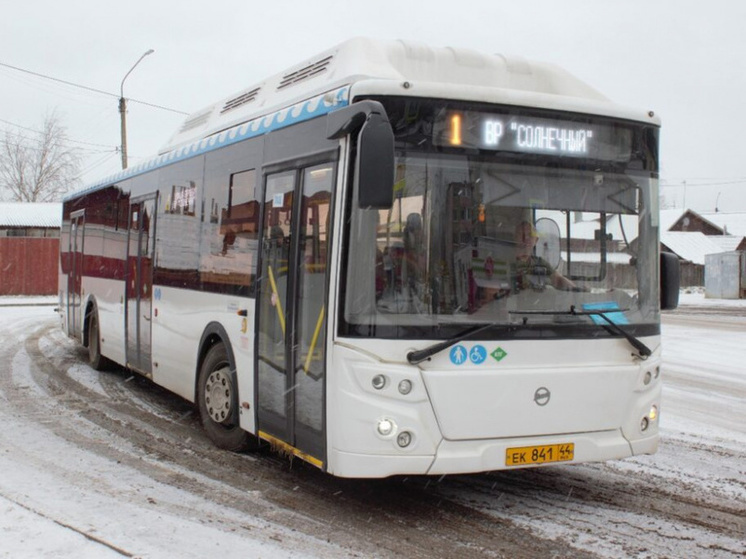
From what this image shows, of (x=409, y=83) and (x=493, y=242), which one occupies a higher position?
(x=409, y=83)

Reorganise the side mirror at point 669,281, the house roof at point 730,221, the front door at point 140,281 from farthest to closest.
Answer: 1. the house roof at point 730,221
2. the front door at point 140,281
3. the side mirror at point 669,281

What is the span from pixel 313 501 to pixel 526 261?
7.60 feet

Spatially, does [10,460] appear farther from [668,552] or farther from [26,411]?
[668,552]

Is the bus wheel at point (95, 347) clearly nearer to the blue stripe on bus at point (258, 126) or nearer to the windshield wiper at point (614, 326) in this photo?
the blue stripe on bus at point (258, 126)

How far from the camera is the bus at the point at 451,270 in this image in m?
5.34

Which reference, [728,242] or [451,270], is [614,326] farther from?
[728,242]

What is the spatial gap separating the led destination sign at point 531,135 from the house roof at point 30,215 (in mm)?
44941

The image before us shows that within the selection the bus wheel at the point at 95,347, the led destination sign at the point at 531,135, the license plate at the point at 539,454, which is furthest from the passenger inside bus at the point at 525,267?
the bus wheel at the point at 95,347

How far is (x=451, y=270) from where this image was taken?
5.37 m

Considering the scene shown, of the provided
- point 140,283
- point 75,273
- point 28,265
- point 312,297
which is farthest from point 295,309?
point 28,265

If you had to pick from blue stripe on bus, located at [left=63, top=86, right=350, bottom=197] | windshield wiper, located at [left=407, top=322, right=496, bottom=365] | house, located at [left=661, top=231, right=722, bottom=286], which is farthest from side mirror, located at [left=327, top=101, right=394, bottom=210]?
house, located at [left=661, top=231, right=722, bottom=286]

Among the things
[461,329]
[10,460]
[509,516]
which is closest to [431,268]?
[461,329]

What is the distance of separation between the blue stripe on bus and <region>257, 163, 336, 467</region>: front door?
418 millimetres

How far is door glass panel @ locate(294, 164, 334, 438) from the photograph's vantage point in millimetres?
5672
